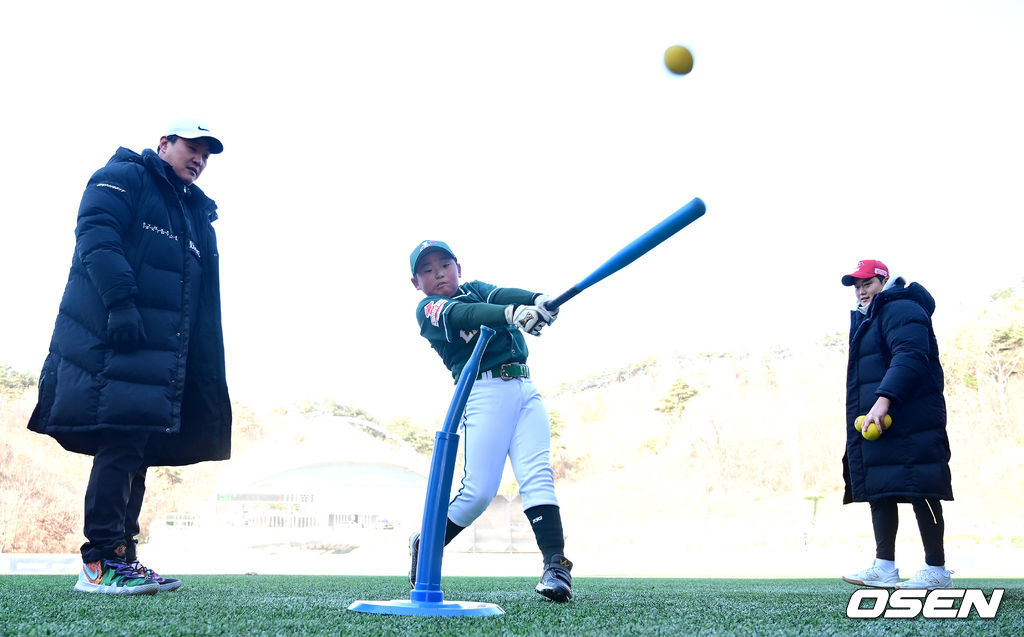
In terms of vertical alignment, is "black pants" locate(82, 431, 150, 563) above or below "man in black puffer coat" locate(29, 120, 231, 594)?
below

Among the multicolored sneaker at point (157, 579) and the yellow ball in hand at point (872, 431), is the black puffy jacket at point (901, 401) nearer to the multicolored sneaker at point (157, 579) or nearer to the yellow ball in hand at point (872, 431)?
the yellow ball in hand at point (872, 431)

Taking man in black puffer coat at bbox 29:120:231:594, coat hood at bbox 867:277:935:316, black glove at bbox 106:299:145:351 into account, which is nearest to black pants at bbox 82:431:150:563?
man in black puffer coat at bbox 29:120:231:594

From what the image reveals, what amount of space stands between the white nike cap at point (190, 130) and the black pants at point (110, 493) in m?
1.26

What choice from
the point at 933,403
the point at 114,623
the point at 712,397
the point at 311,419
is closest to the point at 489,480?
the point at 114,623

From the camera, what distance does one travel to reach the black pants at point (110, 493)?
9.52 ft

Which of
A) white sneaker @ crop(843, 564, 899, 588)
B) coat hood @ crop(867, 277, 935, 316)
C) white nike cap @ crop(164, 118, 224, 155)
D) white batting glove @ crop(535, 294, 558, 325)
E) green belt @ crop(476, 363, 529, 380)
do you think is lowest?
white sneaker @ crop(843, 564, 899, 588)

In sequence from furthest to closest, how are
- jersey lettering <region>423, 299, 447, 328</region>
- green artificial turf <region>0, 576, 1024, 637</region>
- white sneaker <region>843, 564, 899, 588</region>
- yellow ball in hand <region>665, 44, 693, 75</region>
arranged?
yellow ball in hand <region>665, 44, 693, 75</region> < white sneaker <region>843, 564, 899, 588</region> < jersey lettering <region>423, 299, 447, 328</region> < green artificial turf <region>0, 576, 1024, 637</region>

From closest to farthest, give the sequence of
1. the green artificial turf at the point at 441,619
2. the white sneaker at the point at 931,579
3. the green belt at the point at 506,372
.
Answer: the green artificial turf at the point at 441,619
the green belt at the point at 506,372
the white sneaker at the point at 931,579

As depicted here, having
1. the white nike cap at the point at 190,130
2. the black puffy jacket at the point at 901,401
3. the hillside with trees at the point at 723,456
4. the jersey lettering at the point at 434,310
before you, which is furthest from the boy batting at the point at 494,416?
the hillside with trees at the point at 723,456

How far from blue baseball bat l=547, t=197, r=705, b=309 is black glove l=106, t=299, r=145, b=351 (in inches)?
64.4

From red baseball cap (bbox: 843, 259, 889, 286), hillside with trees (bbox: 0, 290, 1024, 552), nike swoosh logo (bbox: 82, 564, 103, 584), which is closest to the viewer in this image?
nike swoosh logo (bbox: 82, 564, 103, 584)

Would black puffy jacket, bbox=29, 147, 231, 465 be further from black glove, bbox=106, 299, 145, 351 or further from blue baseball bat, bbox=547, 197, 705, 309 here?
blue baseball bat, bbox=547, 197, 705, 309

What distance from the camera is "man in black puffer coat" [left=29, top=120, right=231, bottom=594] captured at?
290 centimetres

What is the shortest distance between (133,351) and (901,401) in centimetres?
334
